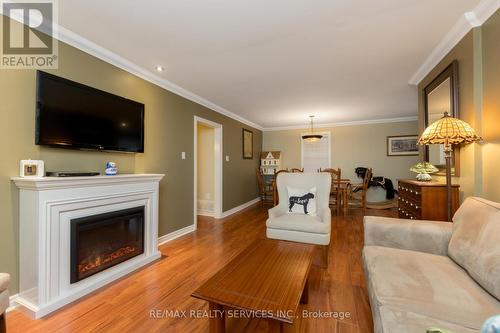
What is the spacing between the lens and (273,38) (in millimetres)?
2037

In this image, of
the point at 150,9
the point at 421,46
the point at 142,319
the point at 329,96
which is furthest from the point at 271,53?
the point at 142,319

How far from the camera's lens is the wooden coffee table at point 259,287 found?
104 cm

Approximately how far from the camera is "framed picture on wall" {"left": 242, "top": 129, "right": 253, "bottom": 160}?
18.1 ft

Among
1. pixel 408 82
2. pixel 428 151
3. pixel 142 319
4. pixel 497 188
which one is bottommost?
pixel 142 319

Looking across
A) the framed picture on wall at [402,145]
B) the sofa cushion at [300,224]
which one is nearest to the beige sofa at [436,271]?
the sofa cushion at [300,224]

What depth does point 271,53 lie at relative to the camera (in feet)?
7.54

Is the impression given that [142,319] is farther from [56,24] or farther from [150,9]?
[56,24]

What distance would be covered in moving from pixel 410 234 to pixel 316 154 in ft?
15.1

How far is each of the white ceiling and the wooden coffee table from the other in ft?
6.07

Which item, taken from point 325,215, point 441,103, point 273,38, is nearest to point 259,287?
point 325,215

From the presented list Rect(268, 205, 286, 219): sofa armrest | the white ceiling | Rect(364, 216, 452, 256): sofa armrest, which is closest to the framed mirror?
the white ceiling

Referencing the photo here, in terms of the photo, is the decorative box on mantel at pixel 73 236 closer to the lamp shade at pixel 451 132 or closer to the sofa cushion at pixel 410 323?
the sofa cushion at pixel 410 323

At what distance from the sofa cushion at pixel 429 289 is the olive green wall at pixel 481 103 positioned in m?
0.86

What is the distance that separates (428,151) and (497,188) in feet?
4.20
